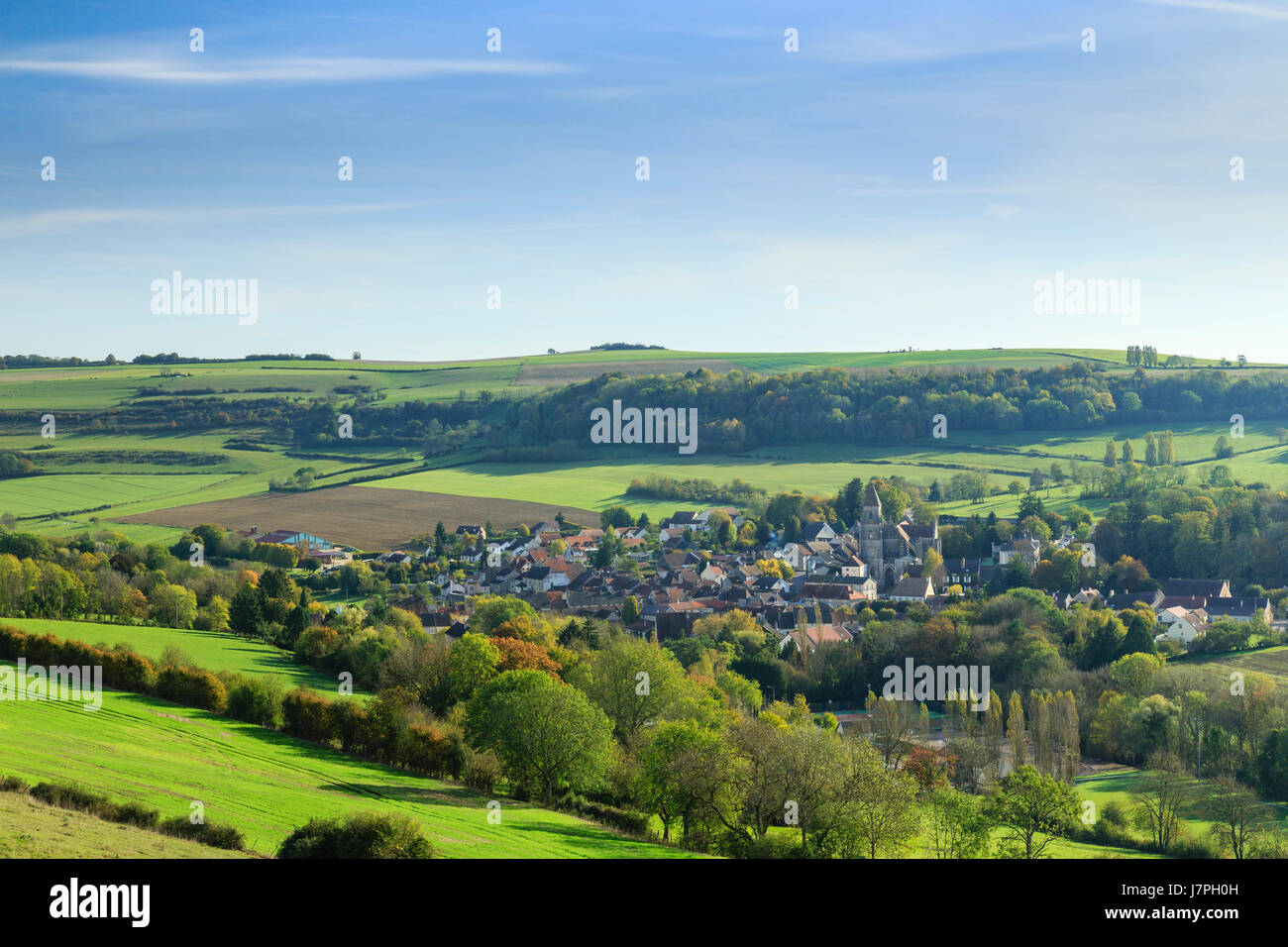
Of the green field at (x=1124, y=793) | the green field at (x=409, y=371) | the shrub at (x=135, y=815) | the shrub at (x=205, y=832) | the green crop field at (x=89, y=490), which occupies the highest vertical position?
the green field at (x=409, y=371)

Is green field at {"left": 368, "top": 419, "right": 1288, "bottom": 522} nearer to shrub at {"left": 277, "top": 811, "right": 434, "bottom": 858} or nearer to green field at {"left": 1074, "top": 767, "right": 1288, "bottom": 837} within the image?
green field at {"left": 1074, "top": 767, "right": 1288, "bottom": 837}

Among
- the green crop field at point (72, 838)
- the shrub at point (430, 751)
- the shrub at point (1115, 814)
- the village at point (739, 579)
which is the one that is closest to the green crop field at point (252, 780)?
the shrub at point (430, 751)

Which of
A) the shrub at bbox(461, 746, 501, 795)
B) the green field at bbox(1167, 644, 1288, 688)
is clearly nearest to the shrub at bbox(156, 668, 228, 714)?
the shrub at bbox(461, 746, 501, 795)

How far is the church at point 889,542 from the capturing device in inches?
3492

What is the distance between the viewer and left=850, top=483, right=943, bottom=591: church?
88.7 m

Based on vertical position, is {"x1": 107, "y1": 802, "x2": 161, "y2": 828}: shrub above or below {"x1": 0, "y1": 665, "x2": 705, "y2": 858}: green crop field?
A: above

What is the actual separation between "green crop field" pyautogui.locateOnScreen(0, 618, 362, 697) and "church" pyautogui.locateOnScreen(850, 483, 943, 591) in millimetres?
50737

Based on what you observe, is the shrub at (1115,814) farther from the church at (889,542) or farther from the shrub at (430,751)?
the church at (889,542)

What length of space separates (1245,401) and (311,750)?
11106 cm

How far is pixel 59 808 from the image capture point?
22047 millimetres

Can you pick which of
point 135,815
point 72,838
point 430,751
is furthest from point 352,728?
point 72,838

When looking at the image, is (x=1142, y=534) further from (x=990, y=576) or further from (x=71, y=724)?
(x=71, y=724)

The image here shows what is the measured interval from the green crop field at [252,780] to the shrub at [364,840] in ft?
5.27
